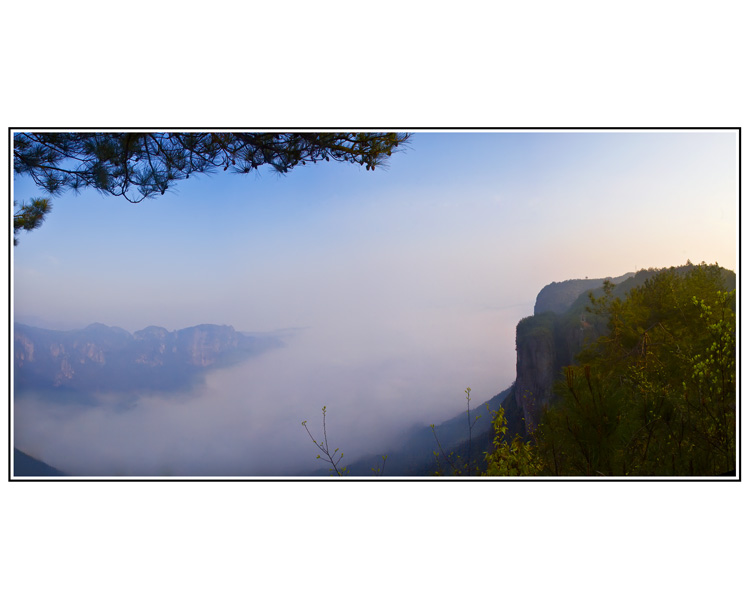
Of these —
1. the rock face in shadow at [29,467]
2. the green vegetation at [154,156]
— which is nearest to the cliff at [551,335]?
Answer: the green vegetation at [154,156]

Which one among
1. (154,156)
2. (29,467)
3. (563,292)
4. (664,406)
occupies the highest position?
(154,156)

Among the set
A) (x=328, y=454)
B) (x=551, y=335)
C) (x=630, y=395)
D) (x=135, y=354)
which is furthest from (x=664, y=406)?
(x=135, y=354)

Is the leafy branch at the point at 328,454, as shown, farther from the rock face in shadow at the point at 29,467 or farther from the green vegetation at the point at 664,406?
the rock face in shadow at the point at 29,467

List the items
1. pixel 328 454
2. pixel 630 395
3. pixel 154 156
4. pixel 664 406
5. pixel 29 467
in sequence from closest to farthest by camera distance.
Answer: pixel 664 406 → pixel 630 395 → pixel 29 467 → pixel 154 156 → pixel 328 454

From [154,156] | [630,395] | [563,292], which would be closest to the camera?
[630,395]

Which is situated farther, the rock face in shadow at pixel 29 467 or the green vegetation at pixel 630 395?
the rock face in shadow at pixel 29 467

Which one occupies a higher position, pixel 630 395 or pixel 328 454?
pixel 630 395

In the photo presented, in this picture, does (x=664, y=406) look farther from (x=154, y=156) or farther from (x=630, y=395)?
(x=154, y=156)

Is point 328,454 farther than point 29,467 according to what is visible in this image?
Yes
